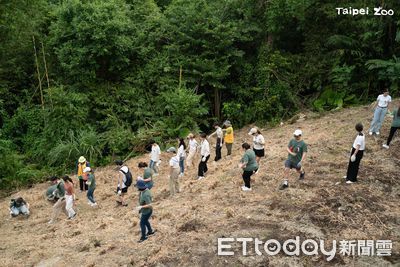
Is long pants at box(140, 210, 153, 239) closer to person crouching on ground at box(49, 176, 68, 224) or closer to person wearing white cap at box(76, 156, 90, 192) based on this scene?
person crouching on ground at box(49, 176, 68, 224)

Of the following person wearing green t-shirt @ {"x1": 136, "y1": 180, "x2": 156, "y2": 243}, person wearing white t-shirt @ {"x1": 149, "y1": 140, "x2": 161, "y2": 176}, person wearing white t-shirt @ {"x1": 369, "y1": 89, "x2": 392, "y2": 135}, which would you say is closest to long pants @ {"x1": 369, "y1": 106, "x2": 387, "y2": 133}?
person wearing white t-shirt @ {"x1": 369, "y1": 89, "x2": 392, "y2": 135}

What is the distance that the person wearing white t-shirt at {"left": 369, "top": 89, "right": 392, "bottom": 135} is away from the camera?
12.1 m

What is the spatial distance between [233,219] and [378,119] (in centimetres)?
652

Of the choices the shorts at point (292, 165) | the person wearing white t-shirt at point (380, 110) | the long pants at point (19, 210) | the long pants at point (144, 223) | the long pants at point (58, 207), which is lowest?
the long pants at point (19, 210)

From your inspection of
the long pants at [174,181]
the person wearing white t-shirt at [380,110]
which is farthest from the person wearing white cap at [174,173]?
the person wearing white t-shirt at [380,110]

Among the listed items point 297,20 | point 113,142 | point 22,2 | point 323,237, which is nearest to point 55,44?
point 22,2

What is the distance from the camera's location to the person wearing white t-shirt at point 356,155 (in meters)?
9.42

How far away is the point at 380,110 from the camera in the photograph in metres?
12.3

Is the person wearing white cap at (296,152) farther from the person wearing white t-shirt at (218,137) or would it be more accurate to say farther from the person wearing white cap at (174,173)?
the person wearing white t-shirt at (218,137)

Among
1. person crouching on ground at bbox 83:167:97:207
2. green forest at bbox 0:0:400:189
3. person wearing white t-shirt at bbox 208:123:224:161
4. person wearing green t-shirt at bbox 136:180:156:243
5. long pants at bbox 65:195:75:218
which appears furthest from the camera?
green forest at bbox 0:0:400:189

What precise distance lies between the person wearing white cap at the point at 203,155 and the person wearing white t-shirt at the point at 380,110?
5229mm

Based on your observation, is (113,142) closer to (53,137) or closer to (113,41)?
(53,137)

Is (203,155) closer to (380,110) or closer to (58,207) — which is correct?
(58,207)

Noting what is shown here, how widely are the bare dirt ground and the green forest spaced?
4.93 meters
